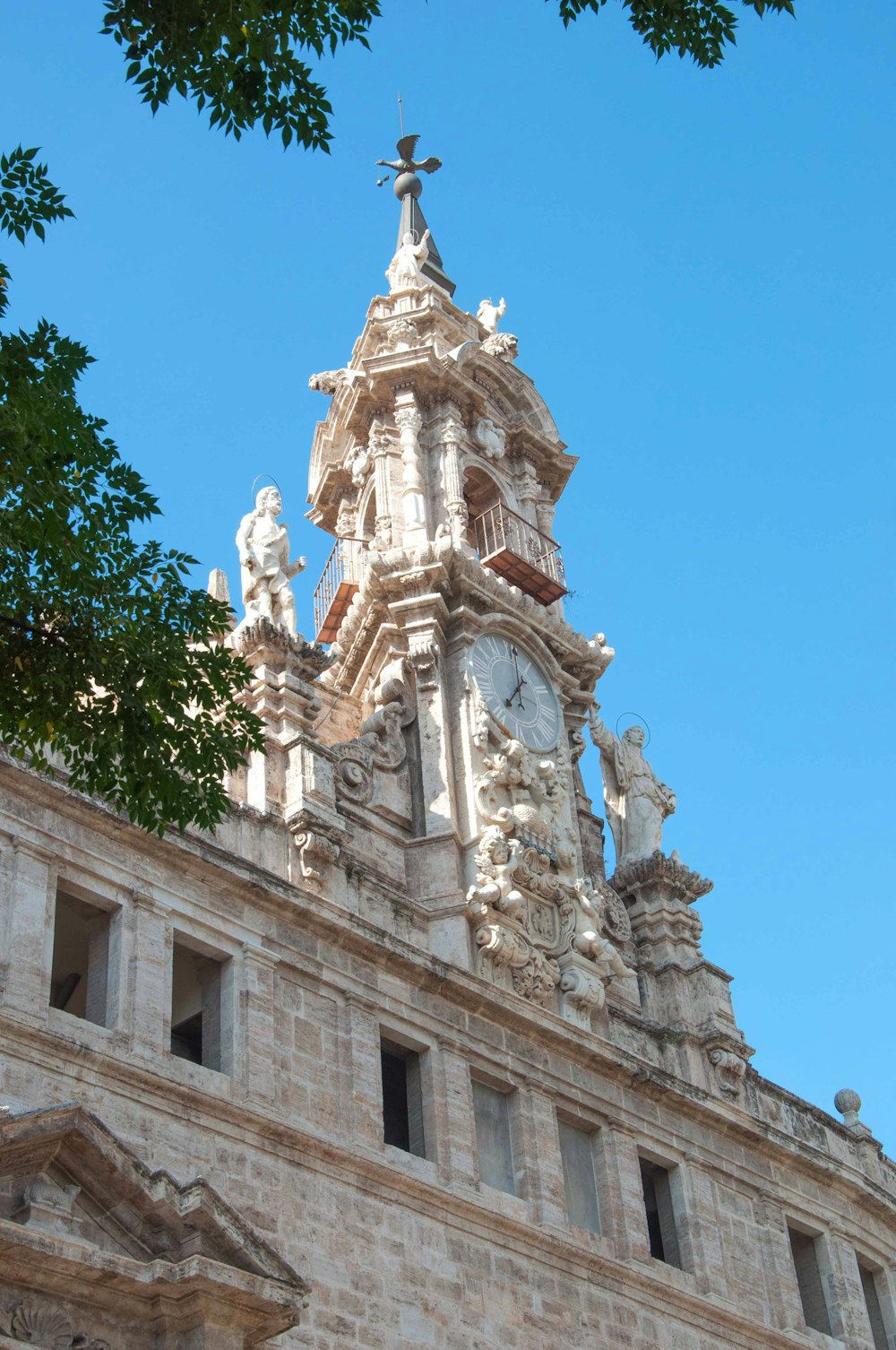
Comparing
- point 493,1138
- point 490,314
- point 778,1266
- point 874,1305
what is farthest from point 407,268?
point 874,1305

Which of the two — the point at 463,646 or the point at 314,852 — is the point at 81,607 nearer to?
the point at 314,852

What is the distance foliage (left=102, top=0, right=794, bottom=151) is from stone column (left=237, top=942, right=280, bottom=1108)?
12.0 meters

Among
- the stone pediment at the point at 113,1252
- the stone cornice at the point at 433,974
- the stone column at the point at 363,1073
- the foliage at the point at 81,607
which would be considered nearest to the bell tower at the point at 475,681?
the stone cornice at the point at 433,974

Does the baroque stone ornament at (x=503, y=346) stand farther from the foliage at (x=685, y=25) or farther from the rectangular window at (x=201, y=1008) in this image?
the foliage at (x=685, y=25)

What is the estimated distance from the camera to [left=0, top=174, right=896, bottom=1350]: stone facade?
20.2m

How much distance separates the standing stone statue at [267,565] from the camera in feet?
91.7

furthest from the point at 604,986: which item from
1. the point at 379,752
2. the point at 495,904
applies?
the point at 379,752

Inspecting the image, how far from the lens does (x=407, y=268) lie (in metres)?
36.5

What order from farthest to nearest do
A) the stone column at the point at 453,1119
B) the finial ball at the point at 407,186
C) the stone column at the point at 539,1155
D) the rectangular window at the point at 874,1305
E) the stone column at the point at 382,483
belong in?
the finial ball at the point at 407,186, the stone column at the point at 382,483, the rectangular window at the point at 874,1305, the stone column at the point at 539,1155, the stone column at the point at 453,1119

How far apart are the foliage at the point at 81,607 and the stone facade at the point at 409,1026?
547 centimetres

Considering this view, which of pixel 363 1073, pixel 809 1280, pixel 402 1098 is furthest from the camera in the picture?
pixel 809 1280

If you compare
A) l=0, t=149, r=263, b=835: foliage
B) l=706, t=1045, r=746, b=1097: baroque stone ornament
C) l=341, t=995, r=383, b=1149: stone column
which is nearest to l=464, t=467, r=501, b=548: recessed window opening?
l=706, t=1045, r=746, b=1097: baroque stone ornament

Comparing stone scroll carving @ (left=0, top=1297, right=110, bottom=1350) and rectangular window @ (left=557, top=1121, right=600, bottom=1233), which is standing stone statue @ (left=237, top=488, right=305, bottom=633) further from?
stone scroll carving @ (left=0, top=1297, right=110, bottom=1350)

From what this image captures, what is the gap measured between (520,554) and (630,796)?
4275 mm
